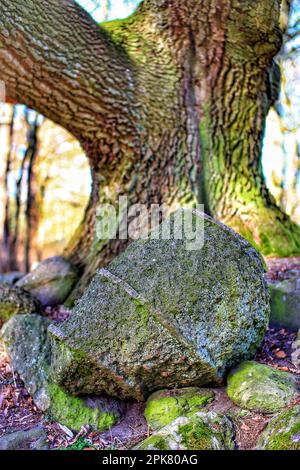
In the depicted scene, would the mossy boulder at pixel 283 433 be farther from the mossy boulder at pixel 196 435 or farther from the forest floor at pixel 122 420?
the mossy boulder at pixel 196 435

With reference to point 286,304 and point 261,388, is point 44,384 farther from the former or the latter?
point 286,304

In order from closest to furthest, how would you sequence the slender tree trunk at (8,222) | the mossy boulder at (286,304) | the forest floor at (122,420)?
1. the forest floor at (122,420)
2. the mossy boulder at (286,304)
3. the slender tree trunk at (8,222)

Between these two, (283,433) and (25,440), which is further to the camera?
(25,440)

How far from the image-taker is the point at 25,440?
2.66 metres

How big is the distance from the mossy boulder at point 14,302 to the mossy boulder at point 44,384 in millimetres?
541

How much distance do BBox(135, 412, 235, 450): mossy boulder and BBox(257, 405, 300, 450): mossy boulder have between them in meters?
0.21

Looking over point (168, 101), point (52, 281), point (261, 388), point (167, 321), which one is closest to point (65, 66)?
point (168, 101)

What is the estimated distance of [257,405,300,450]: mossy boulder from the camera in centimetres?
225

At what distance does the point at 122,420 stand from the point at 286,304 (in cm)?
186

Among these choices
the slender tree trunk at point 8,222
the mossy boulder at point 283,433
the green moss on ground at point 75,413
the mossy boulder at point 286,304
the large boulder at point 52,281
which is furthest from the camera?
the slender tree trunk at point 8,222

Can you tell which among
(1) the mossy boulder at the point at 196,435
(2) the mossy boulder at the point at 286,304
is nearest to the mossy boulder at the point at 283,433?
(1) the mossy boulder at the point at 196,435

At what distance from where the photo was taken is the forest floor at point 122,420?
2549 millimetres

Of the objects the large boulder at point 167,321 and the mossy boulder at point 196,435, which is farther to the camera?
the large boulder at point 167,321
